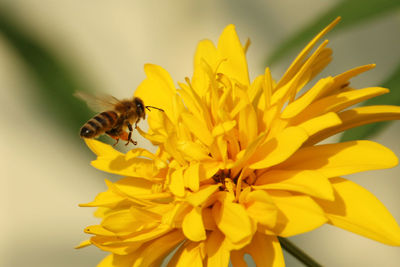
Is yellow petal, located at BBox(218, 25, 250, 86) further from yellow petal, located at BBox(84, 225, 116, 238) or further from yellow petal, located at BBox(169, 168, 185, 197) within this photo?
yellow petal, located at BBox(84, 225, 116, 238)

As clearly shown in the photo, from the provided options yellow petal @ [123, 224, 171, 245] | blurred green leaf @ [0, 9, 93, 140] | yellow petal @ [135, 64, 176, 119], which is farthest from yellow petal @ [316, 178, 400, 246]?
blurred green leaf @ [0, 9, 93, 140]

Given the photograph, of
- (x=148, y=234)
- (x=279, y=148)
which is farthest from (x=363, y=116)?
(x=148, y=234)

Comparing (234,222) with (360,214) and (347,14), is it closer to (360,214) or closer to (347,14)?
(360,214)

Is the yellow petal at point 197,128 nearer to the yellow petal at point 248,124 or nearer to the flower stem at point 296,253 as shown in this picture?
the yellow petal at point 248,124

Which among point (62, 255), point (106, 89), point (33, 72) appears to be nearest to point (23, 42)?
point (33, 72)

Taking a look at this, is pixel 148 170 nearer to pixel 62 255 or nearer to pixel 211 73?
pixel 211 73

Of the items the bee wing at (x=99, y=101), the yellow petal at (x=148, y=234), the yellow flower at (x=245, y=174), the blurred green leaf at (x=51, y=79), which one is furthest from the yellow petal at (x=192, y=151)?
the blurred green leaf at (x=51, y=79)
